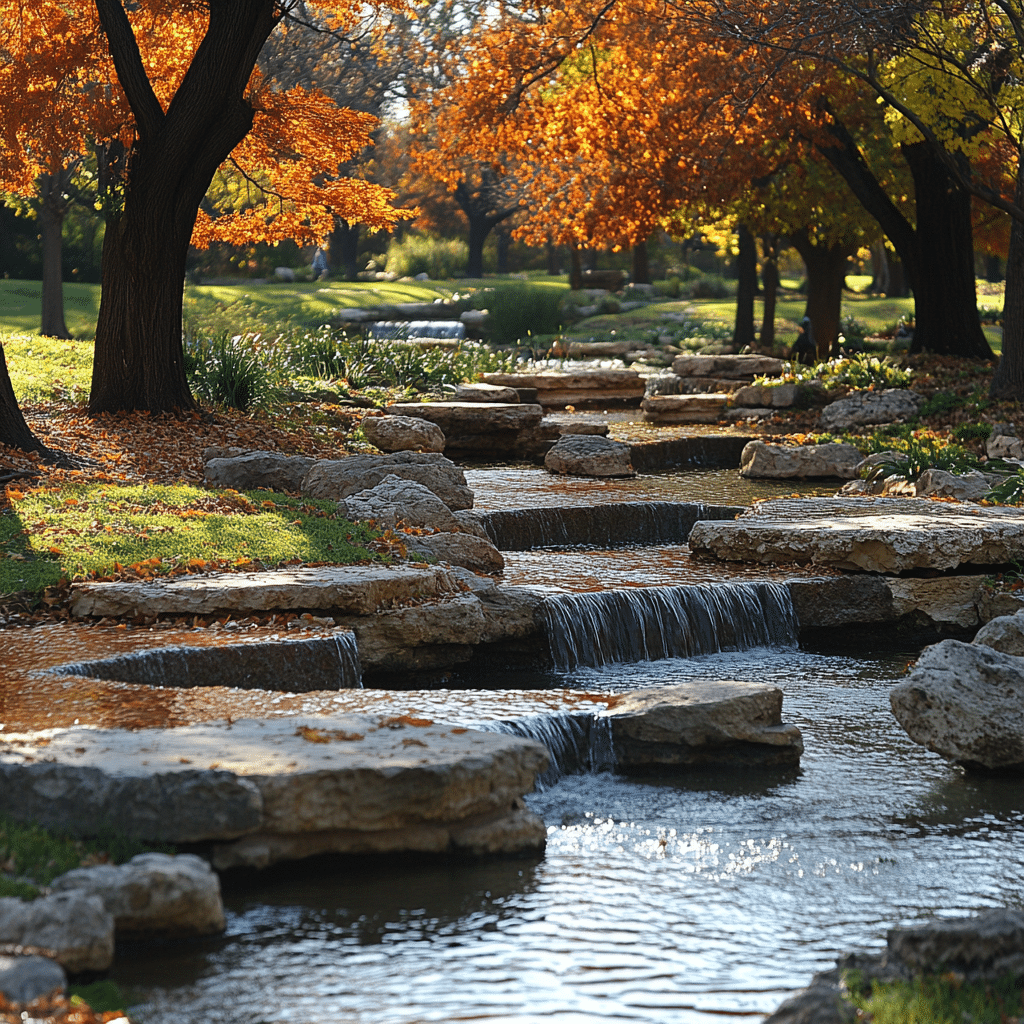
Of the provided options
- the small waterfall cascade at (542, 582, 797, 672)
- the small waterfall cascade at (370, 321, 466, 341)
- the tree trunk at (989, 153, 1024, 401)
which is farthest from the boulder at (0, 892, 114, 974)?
the small waterfall cascade at (370, 321, 466, 341)

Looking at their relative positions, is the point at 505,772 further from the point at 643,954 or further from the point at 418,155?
the point at 418,155

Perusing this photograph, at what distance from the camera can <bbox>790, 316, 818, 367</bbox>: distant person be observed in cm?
2452

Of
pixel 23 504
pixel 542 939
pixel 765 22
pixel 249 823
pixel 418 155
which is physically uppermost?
pixel 765 22

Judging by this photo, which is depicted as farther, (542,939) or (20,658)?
(20,658)

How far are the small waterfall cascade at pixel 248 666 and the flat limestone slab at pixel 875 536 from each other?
12.4 feet

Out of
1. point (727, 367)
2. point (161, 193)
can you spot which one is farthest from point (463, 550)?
point (727, 367)

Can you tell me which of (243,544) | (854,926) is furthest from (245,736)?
(243,544)

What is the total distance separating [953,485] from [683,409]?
7950 mm

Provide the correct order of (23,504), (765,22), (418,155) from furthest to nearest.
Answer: (418,155), (765,22), (23,504)

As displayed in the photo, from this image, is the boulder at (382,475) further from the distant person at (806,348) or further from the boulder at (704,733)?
the distant person at (806,348)

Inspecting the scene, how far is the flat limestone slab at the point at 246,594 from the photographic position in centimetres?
700

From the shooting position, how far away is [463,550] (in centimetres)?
897

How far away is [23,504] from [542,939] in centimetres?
634

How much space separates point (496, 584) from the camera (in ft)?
27.4
